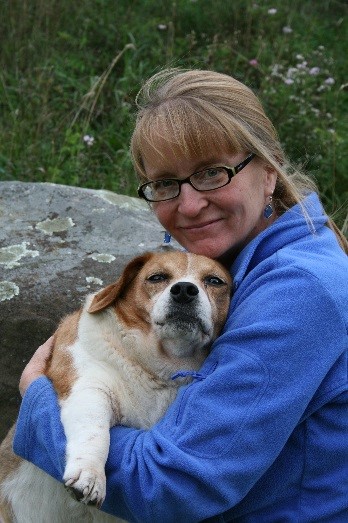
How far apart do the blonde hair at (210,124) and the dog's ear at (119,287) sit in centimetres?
33

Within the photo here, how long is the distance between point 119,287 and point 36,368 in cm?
42

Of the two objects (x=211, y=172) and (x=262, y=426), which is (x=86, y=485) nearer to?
(x=262, y=426)

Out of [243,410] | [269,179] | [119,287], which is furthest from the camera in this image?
[119,287]

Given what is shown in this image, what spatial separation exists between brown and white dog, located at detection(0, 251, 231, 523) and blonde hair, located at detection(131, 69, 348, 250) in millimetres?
400

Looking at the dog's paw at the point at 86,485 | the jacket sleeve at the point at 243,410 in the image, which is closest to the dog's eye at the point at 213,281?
the jacket sleeve at the point at 243,410

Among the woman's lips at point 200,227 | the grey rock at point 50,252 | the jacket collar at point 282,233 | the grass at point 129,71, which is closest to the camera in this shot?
the jacket collar at point 282,233

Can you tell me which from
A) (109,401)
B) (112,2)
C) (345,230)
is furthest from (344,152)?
(109,401)

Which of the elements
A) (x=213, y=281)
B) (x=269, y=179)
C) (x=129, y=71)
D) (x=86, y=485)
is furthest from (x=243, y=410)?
(x=129, y=71)

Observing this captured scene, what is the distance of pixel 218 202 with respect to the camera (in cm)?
289

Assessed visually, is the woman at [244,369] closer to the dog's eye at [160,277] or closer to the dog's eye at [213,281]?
the dog's eye at [213,281]

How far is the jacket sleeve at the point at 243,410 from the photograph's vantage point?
233 cm

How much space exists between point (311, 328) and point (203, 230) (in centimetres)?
76

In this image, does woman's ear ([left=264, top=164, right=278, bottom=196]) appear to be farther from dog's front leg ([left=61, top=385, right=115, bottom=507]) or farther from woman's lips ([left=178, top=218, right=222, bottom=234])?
dog's front leg ([left=61, top=385, right=115, bottom=507])

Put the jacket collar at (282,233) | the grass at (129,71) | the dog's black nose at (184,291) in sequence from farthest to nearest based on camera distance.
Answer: the grass at (129,71), the dog's black nose at (184,291), the jacket collar at (282,233)
